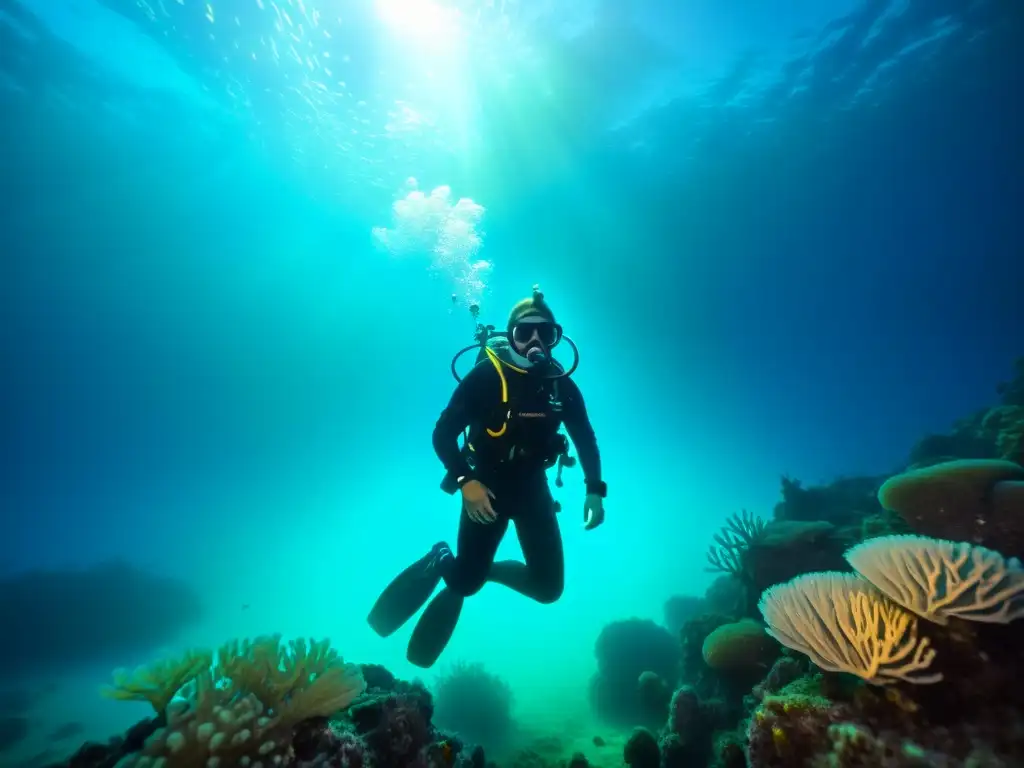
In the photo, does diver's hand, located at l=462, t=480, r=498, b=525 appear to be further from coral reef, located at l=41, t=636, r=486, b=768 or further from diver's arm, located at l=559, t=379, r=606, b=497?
coral reef, located at l=41, t=636, r=486, b=768

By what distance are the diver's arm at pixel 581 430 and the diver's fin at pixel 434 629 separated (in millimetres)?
2831

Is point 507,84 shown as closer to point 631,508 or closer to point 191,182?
point 191,182

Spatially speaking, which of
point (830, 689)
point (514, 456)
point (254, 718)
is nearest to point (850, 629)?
point (830, 689)

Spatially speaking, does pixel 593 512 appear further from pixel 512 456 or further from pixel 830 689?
pixel 830 689

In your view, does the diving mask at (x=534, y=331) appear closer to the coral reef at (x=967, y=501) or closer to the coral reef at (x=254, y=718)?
the coral reef at (x=254, y=718)

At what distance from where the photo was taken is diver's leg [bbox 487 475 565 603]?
6105mm

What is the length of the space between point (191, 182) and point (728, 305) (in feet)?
138

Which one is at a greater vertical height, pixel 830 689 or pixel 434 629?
pixel 434 629

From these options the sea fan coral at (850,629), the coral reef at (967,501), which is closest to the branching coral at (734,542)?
the coral reef at (967,501)

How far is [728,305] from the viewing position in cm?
3825

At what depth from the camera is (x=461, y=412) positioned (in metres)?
5.63

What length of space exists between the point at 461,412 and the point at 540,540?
2315 millimetres

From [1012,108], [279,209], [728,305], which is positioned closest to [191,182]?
[279,209]

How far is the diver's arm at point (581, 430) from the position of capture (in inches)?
239
